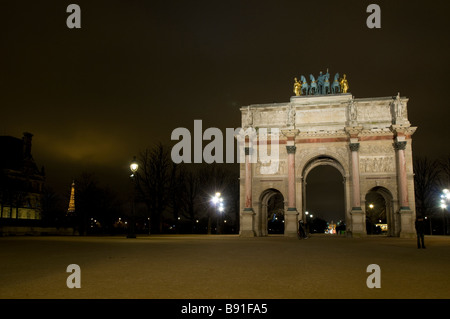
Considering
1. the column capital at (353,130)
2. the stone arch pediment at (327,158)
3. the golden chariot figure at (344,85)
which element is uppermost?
the golden chariot figure at (344,85)

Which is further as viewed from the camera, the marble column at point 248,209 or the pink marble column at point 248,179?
the pink marble column at point 248,179

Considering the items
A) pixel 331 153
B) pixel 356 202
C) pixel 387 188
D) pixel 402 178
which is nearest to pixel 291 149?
pixel 331 153

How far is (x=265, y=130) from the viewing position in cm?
4281

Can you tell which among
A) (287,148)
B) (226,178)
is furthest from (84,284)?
(226,178)

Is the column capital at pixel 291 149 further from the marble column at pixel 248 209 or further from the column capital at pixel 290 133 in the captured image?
the marble column at pixel 248 209

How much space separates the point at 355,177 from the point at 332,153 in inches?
132

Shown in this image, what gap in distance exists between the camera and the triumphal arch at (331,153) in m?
39.5

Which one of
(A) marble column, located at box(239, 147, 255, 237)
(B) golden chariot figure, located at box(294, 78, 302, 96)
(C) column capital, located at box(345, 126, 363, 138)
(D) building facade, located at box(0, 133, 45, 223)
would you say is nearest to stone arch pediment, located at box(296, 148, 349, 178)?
(C) column capital, located at box(345, 126, 363, 138)

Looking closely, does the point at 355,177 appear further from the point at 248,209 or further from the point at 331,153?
the point at 248,209

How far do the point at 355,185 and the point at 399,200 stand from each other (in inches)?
171

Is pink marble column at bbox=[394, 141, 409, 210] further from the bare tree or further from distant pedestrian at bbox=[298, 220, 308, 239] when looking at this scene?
the bare tree

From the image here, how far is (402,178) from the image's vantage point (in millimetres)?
38844

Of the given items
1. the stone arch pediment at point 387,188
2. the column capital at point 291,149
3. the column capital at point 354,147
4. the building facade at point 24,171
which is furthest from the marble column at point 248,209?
the building facade at point 24,171

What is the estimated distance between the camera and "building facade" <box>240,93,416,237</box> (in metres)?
39.4
